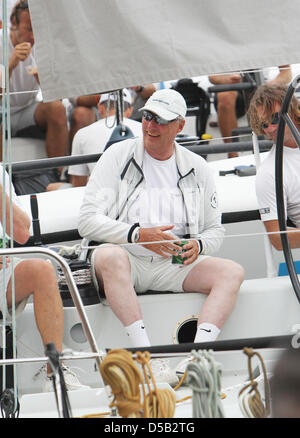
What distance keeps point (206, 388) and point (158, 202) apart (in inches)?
44.3

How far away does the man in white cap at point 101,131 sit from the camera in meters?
3.07

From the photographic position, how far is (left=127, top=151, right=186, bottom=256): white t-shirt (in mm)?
2553

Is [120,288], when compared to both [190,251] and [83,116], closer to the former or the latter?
[190,251]

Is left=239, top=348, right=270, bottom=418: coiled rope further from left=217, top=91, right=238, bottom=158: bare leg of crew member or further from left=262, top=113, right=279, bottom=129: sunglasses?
left=217, top=91, right=238, bottom=158: bare leg of crew member

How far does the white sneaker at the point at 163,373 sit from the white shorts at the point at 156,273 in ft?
0.98

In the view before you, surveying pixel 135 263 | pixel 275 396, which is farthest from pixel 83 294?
pixel 275 396

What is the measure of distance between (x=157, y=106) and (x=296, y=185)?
482 millimetres

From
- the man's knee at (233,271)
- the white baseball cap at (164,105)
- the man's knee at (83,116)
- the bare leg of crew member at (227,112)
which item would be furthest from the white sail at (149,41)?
the bare leg of crew member at (227,112)

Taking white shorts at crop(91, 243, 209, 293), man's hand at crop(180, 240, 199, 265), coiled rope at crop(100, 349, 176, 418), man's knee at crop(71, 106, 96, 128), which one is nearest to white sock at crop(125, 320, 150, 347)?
white shorts at crop(91, 243, 209, 293)

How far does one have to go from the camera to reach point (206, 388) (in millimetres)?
1528

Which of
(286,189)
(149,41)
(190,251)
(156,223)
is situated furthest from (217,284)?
(149,41)

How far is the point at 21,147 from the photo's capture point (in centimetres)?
342

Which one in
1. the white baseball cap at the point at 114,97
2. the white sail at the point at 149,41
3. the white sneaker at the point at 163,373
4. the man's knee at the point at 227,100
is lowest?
the white sneaker at the point at 163,373

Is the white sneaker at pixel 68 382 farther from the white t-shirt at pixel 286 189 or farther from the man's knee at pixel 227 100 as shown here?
the man's knee at pixel 227 100
